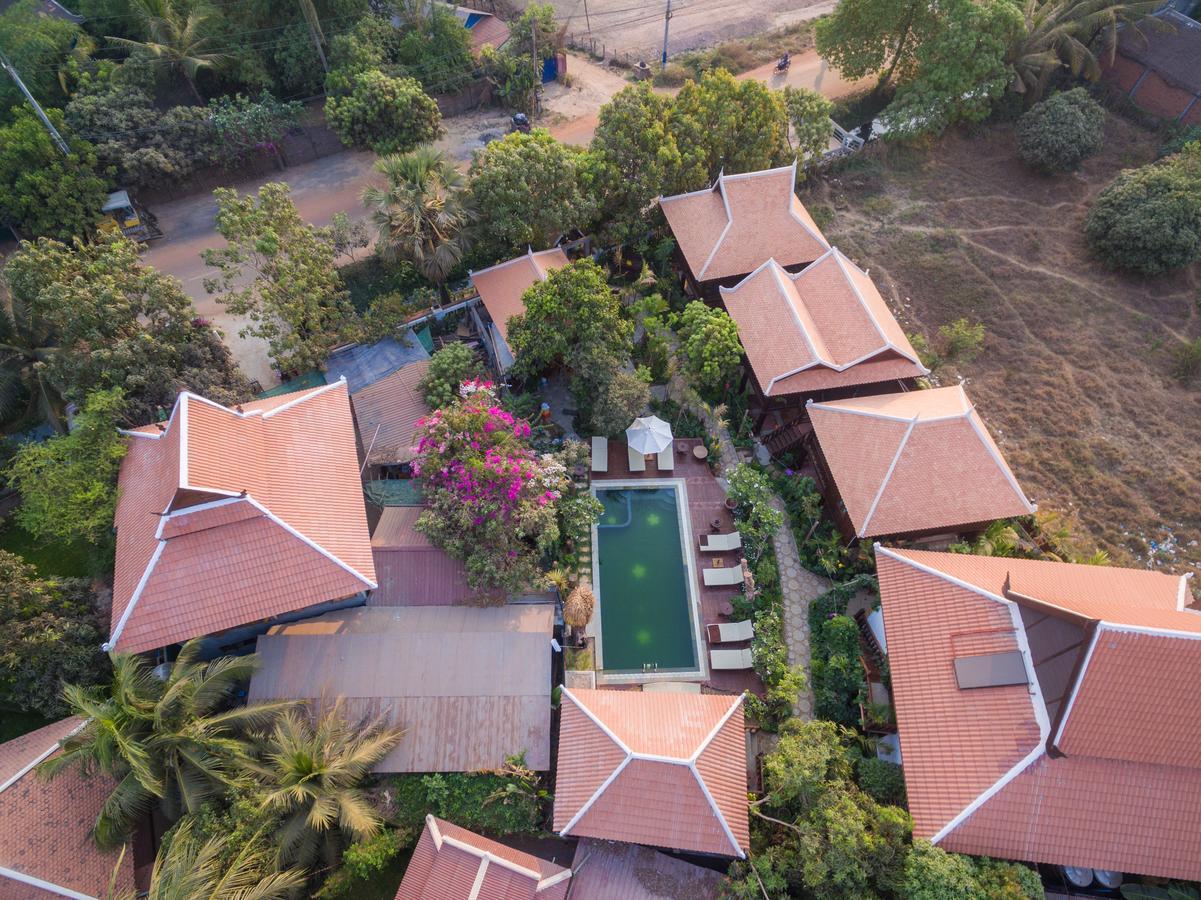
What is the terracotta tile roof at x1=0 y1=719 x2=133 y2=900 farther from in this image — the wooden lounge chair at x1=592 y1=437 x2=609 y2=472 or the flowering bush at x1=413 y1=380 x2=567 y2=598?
the wooden lounge chair at x1=592 y1=437 x2=609 y2=472

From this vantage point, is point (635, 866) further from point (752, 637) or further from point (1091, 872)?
point (1091, 872)

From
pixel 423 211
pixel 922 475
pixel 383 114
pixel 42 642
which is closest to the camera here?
pixel 42 642

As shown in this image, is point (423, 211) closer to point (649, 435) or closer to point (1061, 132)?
point (649, 435)

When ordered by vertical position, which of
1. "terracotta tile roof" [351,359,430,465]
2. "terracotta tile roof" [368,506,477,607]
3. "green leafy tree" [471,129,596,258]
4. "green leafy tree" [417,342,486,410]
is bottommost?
"terracotta tile roof" [368,506,477,607]

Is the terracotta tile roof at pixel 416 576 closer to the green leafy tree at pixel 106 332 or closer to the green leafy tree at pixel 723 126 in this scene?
the green leafy tree at pixel 106 332

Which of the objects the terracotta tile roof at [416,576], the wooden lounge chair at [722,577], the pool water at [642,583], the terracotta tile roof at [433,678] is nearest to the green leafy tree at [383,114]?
the pool water at [642,583]

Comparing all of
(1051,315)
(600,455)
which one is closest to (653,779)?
(600,455)

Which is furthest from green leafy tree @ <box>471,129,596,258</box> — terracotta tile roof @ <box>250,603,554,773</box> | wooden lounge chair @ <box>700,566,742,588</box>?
terracotta tile roof @ <box>250,603,554,773</box>
